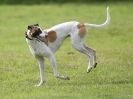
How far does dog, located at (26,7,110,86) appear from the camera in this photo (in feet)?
43.4

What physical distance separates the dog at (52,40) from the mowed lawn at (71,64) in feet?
1.53

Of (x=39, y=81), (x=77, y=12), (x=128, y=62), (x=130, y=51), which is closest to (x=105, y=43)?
(x=130, y=51)

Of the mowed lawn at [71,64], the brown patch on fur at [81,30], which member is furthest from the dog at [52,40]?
the mowed lawn at [71,64]

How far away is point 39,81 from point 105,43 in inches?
A: 359

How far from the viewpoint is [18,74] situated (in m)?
15.3

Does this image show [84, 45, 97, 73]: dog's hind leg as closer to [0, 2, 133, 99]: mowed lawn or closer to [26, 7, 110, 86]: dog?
[26, 7, 110, 86]: dog

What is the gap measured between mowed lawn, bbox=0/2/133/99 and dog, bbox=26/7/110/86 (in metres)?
0.47

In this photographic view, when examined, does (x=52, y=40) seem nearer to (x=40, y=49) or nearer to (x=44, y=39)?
(x=44, y=39)

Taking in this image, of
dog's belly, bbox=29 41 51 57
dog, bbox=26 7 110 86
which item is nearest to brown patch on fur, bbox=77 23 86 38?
dog, bbox=26 7 110 86

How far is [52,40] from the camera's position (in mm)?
13945

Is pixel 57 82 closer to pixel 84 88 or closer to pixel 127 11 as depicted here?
pixel 84 88

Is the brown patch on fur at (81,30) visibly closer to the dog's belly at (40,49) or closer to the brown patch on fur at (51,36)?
the brown patch on fur at (51,36)

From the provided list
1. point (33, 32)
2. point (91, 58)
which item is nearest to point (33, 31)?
point (33, 32)

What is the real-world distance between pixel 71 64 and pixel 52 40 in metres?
3.28
